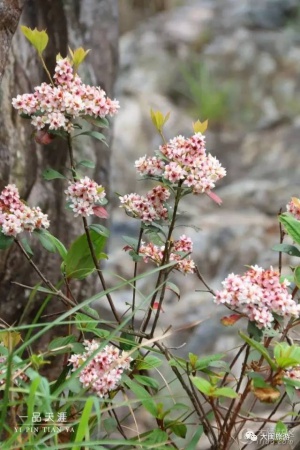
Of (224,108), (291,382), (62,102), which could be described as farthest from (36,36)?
(224,108)

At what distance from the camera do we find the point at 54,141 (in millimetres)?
2521

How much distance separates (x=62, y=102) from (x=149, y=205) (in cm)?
27

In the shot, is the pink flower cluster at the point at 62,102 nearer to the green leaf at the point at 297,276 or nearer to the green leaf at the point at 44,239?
the green leaf at the point at 44,239

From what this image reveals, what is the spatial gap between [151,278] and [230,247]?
20.4 inches

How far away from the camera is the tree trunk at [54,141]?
7.29 ft

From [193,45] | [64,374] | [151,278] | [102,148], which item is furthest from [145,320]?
[193,45]

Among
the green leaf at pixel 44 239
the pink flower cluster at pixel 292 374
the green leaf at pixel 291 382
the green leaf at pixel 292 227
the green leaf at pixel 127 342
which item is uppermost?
the green leaf at pixel 292 227

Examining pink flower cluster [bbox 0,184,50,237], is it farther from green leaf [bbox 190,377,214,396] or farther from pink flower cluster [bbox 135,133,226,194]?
green leaf [bbox 190,377,214,396]

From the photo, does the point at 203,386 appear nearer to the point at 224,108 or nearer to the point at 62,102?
the point at 62,102

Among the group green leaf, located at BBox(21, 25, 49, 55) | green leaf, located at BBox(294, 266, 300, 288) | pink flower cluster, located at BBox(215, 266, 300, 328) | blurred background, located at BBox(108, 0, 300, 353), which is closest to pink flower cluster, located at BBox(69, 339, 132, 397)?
pink flower cluster, located at BBox(215, 266, 300, 328)

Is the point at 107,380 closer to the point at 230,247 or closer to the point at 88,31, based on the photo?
the point at 88,31

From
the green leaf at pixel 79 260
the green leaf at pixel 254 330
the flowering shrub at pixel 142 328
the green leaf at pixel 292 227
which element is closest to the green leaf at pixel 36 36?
the flowering shrub at pixel 142 328

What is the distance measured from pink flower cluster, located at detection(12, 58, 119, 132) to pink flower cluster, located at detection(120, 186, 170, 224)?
178mm

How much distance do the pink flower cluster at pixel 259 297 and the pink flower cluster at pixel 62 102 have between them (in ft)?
1.46
